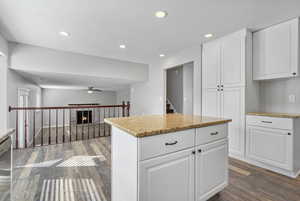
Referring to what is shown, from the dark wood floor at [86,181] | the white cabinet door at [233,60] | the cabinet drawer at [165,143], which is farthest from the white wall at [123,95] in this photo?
the cabinet drawer at [165,143]

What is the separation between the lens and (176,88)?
589cm

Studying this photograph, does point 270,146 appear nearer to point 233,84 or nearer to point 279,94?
point 279,94

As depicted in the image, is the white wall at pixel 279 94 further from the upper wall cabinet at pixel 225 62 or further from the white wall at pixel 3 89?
the white wall at pixel 3 89

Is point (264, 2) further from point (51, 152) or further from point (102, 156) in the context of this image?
point (51, 152)

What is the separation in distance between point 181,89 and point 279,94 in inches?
129

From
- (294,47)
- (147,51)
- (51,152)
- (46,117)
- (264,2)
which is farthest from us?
(46,117)

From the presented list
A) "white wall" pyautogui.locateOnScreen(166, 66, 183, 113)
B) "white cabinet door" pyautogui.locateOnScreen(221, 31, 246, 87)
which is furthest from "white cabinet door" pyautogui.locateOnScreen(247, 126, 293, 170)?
"white wall" pyautogui.locateOnScreen(166, 66, 183, 113)

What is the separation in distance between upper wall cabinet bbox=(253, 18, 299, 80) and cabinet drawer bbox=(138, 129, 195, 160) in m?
2.13

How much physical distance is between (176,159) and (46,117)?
8500mm

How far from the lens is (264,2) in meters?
1.86

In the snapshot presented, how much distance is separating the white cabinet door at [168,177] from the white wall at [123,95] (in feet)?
22.8

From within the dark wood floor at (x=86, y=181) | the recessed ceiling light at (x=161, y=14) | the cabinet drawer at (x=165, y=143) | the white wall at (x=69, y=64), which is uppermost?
the recessed ceiling light at (x=161, y=14)

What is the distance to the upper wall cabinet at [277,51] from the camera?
2.19 metres

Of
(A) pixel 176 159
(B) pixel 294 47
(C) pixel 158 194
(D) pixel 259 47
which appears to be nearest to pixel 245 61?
(D) pixel 259 47
